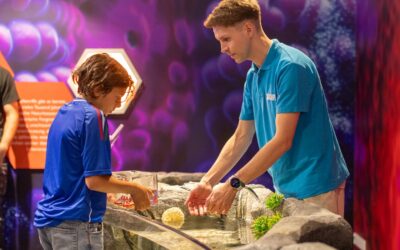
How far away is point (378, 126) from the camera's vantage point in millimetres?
3979

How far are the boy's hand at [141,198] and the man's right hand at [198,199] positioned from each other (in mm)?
161

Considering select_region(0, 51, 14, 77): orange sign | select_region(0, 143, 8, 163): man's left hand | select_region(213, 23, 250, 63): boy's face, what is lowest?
select_region(0, 143, 8, 163): man's left hand

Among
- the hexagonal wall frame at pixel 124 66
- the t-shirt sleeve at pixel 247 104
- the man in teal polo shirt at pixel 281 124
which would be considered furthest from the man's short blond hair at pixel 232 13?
the hexagonal wall frame at pixel 124 66

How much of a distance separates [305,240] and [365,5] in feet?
9.39

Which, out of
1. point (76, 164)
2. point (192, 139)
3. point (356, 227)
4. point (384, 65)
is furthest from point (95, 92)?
point (356, 227)

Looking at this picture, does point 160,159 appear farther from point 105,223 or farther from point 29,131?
point 105,223

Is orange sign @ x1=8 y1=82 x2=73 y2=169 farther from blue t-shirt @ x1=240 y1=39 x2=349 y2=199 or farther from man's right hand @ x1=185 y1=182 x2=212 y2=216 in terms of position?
blue t-shirt @ x1=240 y1=39 x2=349 y2=199

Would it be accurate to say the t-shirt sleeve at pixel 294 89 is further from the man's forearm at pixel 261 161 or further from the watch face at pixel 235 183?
the watch face at pixel 235 183

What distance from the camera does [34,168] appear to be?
465cm

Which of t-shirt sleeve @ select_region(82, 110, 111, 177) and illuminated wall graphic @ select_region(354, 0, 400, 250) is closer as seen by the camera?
t-shirt sleeve @ select_region(82, 110, 111, 177)

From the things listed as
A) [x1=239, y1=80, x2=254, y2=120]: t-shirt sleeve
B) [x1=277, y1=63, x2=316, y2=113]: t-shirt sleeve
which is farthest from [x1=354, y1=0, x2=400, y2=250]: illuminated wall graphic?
[x1=277, y1=63, x2=316, y2=113]: t-shirt sleeve

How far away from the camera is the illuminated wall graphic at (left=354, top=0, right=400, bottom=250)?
11.7 feet

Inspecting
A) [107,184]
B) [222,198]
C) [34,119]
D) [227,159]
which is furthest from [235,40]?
[34,119]

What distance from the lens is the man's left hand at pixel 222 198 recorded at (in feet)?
6.91
